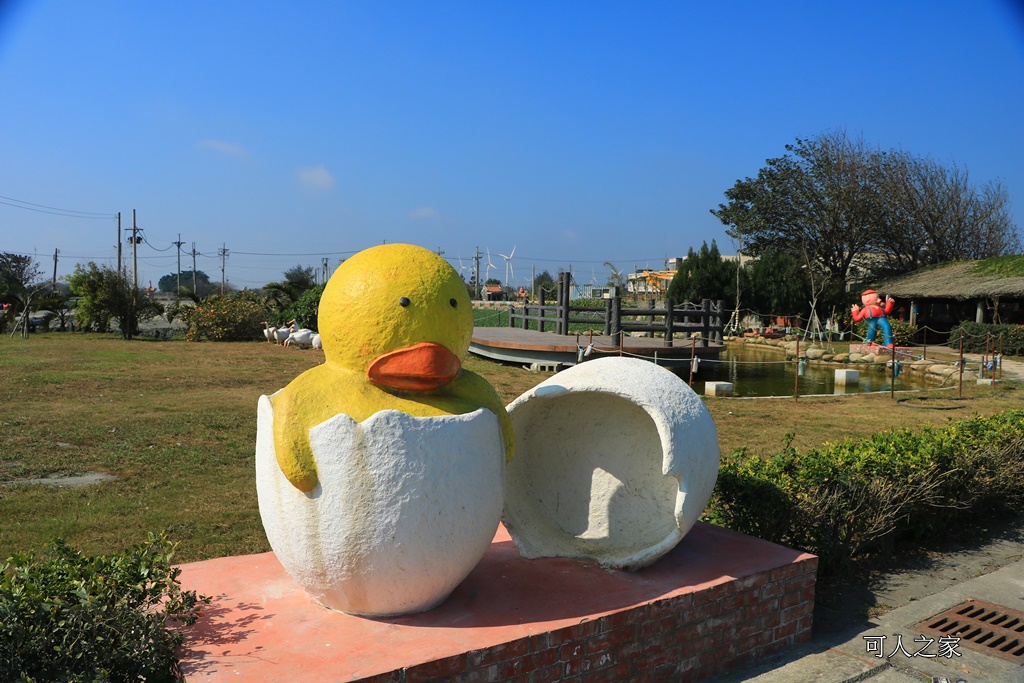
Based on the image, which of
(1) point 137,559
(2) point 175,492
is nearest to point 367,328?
(1) point 137,559

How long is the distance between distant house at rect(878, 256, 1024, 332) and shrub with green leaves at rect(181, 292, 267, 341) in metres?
24.2

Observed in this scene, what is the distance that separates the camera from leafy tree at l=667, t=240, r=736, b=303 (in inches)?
1362

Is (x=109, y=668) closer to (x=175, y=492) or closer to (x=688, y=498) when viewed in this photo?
(x=688, y=498)

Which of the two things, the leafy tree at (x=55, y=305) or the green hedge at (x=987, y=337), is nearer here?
the green hedge at (x=987, y=337)

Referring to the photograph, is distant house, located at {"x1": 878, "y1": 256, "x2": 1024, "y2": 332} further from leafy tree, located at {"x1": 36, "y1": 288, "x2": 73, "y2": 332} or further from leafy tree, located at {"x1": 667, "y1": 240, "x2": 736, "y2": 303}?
leafy tree, located at {"x1": 36, "y1": 288, "x2": 73, "y2": 332}

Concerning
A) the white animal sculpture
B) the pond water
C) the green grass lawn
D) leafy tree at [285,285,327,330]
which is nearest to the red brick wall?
the green grass lawn

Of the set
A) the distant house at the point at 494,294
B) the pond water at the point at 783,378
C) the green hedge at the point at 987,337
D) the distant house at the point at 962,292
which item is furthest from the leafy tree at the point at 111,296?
the distant house at the point at 494,294

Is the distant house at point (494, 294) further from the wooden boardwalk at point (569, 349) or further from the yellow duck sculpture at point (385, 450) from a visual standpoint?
the yellow duck sculpture at point (385, 450)

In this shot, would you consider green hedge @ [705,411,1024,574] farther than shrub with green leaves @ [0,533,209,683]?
Yes

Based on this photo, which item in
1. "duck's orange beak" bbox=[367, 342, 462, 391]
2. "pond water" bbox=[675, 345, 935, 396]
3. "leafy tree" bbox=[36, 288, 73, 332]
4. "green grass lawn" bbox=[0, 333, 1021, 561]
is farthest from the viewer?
"leafy tree" bbox=[36, 288, 73, 332]

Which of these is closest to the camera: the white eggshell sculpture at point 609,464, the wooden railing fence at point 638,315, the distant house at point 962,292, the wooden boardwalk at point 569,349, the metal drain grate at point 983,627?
the white eggshell sculpture at point 609,464

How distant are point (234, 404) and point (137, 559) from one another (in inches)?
350

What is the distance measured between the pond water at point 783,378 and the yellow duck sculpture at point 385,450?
11.9 metres

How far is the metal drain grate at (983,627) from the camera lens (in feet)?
14.9
